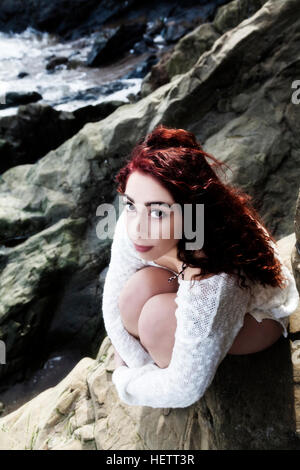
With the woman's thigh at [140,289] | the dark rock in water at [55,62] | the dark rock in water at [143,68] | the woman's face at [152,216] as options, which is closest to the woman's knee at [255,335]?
the woman's thigh at [140,289]

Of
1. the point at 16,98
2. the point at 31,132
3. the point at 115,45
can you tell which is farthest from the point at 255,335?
the point at 115,45

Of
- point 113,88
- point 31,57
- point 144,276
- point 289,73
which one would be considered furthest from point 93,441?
point 31,57

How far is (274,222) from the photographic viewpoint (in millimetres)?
3064

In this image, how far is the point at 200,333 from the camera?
1.23 meters

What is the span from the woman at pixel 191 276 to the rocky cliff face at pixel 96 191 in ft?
2.32

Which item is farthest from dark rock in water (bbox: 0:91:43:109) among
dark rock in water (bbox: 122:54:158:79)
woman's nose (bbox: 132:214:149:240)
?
woman's nose (bbox: 132:214:149:240)

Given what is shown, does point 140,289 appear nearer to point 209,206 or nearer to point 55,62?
point 209,206

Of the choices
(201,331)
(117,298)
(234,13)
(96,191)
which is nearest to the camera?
(201,331)

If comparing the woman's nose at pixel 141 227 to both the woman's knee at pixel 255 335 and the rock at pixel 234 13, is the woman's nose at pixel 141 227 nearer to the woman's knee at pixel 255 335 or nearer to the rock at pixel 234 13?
the woman's knee at pixel 255 335

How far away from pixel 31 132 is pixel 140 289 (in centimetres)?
521

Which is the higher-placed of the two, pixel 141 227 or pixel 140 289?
pixel 141 227

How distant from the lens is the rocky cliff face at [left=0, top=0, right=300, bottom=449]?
240cm

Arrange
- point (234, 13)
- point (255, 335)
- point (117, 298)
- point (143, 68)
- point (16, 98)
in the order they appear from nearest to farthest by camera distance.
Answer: point (255, 335) → point (117, 298) → point (234, 13) → point (16, 98) → point (143, 68)

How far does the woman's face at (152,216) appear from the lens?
1.26 m
